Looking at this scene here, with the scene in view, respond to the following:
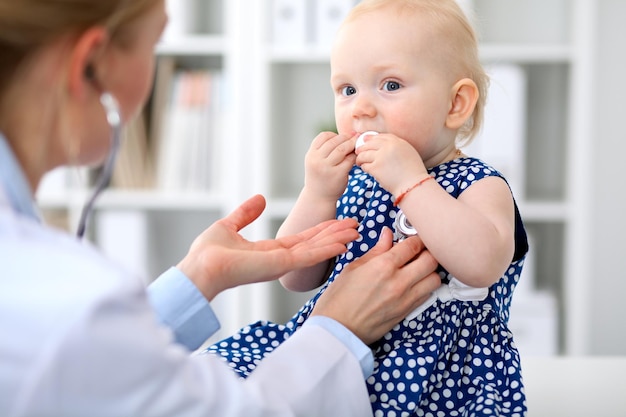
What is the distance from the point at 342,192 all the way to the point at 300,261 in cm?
22

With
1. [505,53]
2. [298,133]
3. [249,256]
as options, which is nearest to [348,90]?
[249,256]

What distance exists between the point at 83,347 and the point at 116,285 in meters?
0.06

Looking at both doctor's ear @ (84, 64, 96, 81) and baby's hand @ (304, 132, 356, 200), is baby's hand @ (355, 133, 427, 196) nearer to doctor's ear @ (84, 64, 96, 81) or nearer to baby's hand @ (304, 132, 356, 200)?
baby's hand @ (304, 132, 356, 200)

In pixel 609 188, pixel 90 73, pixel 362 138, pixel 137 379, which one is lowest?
pixel 609 188

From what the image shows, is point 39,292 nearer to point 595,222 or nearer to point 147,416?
point 147,416

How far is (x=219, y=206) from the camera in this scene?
2734 millimetres

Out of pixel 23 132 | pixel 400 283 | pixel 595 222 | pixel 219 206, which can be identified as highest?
pixel 23 132

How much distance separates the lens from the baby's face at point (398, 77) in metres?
1.07

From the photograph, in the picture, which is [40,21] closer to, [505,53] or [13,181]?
[13,181]

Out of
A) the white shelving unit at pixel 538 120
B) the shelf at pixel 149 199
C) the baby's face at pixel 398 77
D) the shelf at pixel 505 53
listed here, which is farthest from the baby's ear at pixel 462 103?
the shelf at pixel 149 199

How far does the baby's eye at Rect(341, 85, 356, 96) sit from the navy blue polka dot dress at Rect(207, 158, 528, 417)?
0.15m

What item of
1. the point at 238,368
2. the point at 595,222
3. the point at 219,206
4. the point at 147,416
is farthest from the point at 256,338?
the point at 595,222

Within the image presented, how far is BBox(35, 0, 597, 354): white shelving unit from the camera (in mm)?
2598

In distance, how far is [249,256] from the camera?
36.8 inches
